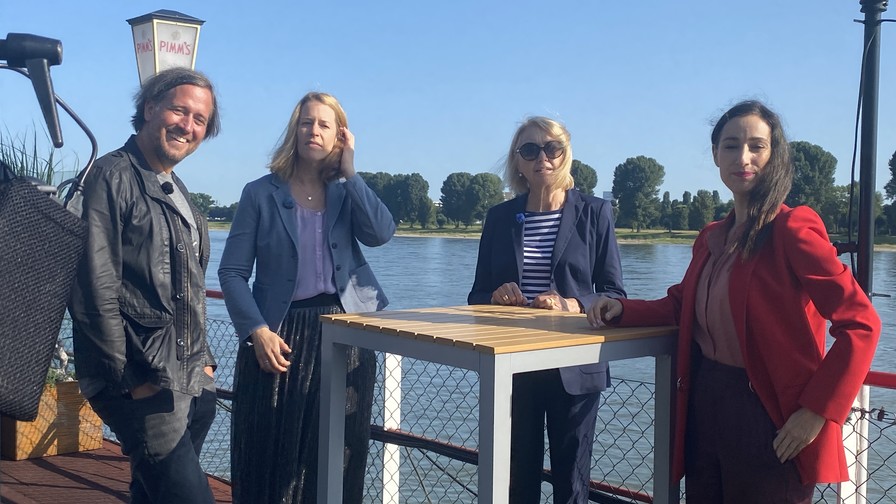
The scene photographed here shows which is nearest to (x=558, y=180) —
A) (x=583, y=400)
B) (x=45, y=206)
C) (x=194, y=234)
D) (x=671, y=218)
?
(x=583, y=400)

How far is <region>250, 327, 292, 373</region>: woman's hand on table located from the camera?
2414mm

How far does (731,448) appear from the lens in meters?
1.89

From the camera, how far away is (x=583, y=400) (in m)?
2.49

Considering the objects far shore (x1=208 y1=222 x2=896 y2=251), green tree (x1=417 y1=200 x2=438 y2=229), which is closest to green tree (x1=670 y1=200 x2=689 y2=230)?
far shore (x1=208 y1=222 x2=896 y2=251)

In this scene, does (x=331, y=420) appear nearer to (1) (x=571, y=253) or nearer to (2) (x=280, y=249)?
(2) (x=280, y=249)

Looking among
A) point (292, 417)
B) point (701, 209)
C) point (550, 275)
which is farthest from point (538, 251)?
point (701, 209)

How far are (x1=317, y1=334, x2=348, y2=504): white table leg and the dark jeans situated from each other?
0.96 ft

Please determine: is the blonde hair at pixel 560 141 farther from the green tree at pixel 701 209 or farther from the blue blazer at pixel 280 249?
the green tree at pixel 701 209

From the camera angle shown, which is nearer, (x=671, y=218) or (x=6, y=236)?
(x=6, y=236)

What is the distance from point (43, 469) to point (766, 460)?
3.61 meters

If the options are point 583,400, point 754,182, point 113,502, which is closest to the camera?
point 754,182

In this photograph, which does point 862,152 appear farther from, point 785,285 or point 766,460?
point 766,460

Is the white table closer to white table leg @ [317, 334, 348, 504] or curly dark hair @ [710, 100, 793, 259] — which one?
white table leg @ [317, 334, 348, 504]

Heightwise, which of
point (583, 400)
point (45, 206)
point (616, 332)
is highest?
point (45, 206)
